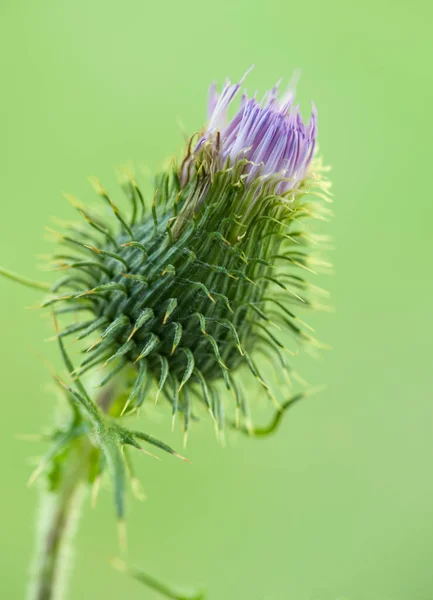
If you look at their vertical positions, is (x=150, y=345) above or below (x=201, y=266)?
below

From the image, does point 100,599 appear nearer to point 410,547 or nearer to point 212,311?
point 410,547

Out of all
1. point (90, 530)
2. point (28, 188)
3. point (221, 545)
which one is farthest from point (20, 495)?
point (28, 188)

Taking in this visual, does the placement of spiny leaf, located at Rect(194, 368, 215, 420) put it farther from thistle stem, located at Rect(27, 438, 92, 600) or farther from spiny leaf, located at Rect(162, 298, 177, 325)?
thistle stem, located at Rect(27, 438, 92, 600)

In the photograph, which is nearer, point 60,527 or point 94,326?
point 94,326

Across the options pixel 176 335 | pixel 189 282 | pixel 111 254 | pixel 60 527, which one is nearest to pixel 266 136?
pixel 189 282

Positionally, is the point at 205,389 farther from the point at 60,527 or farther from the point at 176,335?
the point at 60,527
